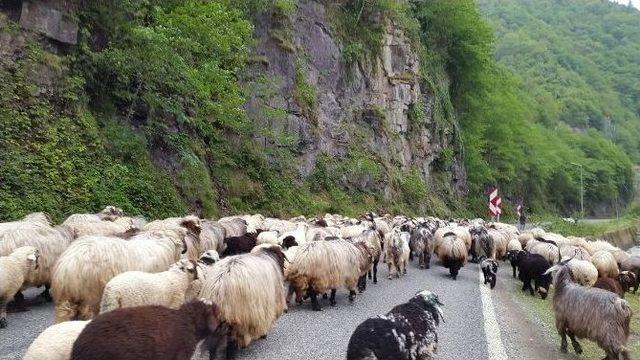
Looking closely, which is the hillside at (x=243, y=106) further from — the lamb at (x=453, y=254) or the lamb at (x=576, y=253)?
the lamb at (x=576, y=253)

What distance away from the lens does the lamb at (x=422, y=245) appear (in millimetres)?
16391

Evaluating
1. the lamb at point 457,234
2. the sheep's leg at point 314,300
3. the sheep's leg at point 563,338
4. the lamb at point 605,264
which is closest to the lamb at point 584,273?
the lamb at point 605,264

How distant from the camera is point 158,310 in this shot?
486 cm

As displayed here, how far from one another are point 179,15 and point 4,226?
11.9 m

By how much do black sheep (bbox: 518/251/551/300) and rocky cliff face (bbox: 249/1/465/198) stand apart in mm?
15754

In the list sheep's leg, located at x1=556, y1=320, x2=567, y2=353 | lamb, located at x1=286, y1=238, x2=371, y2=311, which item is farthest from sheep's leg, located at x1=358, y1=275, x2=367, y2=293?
sheep's leg, located at x1=556, y1=320, x2=567, y2=353

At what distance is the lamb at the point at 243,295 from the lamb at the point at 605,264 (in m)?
10.7

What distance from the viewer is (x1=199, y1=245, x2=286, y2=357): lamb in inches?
253

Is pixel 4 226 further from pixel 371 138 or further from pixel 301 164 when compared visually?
pixel 371 138

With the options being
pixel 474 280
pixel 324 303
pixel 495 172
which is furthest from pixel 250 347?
pixel 495 172

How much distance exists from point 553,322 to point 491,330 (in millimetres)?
2387

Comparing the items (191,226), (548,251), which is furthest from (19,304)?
(548,251)

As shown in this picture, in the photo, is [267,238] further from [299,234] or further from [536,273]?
[536,273]

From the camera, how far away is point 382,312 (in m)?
9.46
